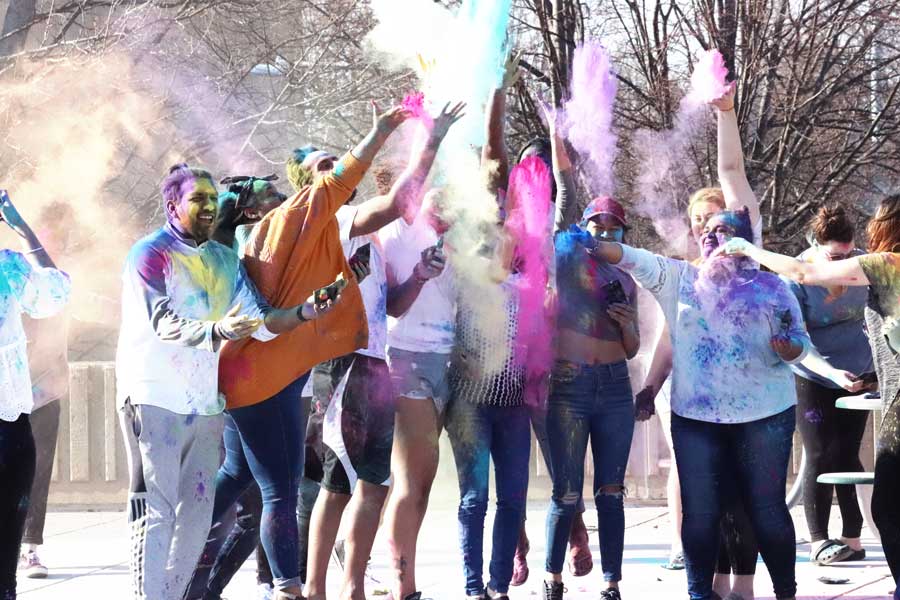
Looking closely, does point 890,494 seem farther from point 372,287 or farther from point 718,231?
point 372,287

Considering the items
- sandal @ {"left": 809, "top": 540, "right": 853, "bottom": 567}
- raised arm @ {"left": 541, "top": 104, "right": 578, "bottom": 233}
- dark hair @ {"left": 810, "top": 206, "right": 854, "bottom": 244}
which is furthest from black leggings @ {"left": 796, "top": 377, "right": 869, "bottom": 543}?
raised arm @ {"left": 541, "top": 104, "right": 578, "bottom": 233}

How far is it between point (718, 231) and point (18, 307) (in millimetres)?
2667

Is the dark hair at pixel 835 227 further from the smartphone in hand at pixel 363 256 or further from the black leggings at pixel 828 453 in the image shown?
the smartphone in hand at pixel 363 256

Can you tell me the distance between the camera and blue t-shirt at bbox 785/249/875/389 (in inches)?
267

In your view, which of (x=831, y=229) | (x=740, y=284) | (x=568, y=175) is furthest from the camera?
(x=831, y=229)

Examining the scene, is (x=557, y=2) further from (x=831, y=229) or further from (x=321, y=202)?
(x=321, y=202)

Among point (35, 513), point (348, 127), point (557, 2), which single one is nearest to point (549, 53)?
point (557, 2)

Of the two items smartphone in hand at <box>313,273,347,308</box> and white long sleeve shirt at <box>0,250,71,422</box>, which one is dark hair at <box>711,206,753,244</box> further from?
white long sleeve shirt at <box>0,250,71,422</box>

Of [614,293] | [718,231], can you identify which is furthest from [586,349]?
[718,231]

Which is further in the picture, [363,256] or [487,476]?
[487,476]

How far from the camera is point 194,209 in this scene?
4781 mm

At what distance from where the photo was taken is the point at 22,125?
34.4 feet

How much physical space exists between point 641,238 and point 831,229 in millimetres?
4456

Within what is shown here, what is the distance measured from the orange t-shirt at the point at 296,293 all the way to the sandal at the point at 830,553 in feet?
9.75
